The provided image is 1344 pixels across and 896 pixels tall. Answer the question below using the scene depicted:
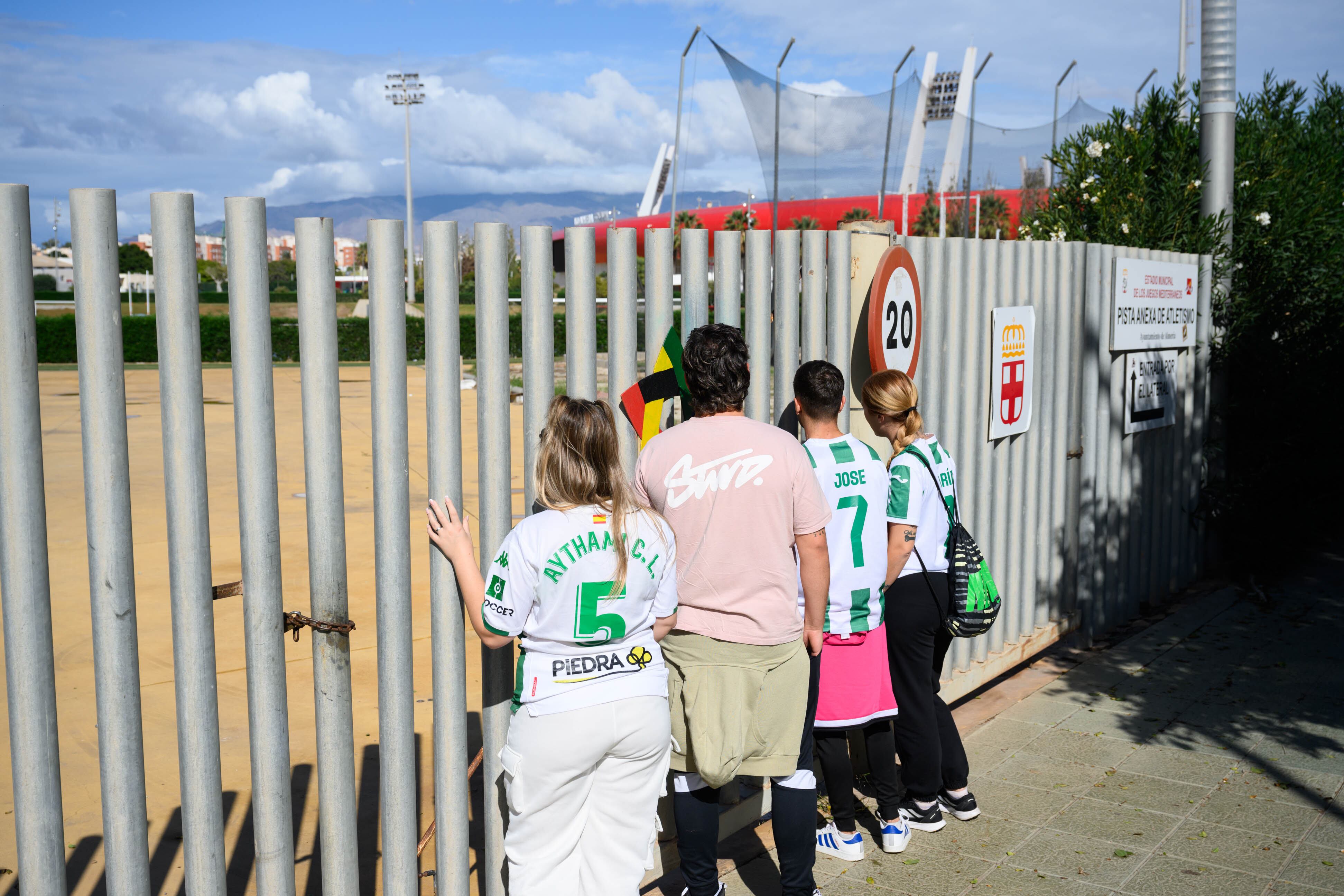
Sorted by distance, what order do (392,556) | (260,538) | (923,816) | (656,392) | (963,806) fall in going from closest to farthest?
(260,538)
(392,556)
(656,392)
(923,816)
(963,806)

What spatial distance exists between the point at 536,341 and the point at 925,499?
169 cm

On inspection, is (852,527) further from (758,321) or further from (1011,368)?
(1011,368)

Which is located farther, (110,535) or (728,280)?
(728,280)

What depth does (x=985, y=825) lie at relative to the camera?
4.47m

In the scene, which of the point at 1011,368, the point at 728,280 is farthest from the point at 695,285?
the point at 1011,368

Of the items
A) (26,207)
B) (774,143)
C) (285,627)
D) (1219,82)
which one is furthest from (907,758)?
(774,143)

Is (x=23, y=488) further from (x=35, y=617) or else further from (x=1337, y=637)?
(x=1337, y=637)

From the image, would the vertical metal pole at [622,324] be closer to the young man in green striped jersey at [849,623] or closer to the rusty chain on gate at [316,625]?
the young man in green striped jersey at [849,623]

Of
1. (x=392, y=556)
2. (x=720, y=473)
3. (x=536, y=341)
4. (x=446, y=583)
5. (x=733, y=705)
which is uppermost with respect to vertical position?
(x=536, y=341)

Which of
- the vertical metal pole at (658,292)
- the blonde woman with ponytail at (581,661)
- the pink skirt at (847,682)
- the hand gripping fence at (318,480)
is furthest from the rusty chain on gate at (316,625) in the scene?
the pink skirt at (847,682)

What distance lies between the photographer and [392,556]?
10.7ft

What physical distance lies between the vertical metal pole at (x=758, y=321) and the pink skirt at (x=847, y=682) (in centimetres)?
90

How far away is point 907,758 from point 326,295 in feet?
9.34

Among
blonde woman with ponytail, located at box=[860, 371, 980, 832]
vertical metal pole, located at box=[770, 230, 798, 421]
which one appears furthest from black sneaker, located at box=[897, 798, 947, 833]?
vertical metal pole, located at box=[770, 230, 798, 421]
